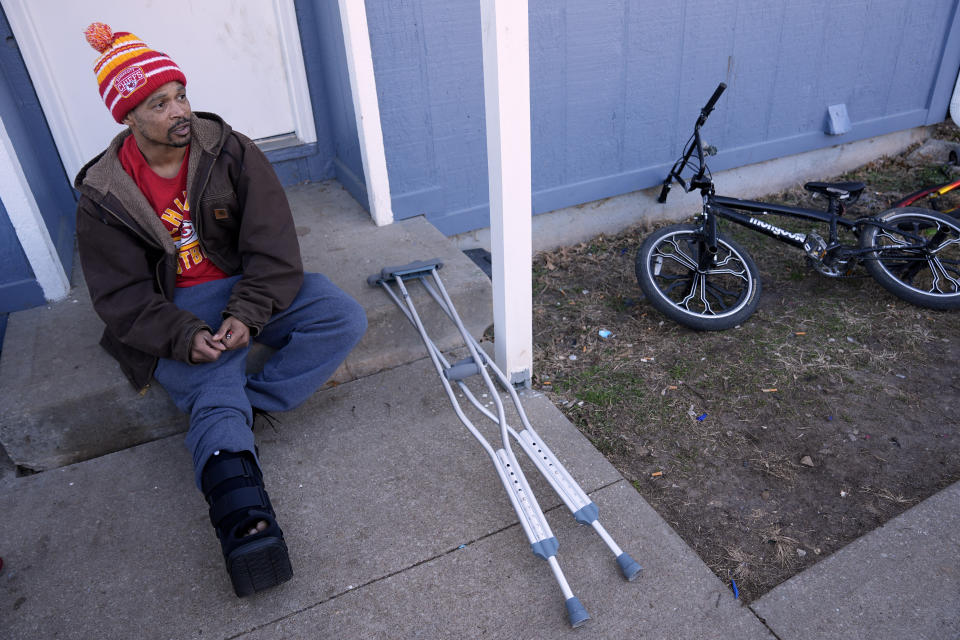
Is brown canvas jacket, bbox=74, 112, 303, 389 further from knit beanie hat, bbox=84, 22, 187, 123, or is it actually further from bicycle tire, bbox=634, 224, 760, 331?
bicycle tire, bbox=634, 224, 760, 331

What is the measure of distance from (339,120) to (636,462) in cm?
276

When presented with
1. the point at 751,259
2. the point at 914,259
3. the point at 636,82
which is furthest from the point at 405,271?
the point at 914,259

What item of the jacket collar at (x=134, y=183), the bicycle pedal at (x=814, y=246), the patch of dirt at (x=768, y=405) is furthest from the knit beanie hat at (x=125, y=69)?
the bicycle pedal at (x=814, y=246)

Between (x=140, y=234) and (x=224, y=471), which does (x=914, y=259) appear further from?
(x=140, y=234)

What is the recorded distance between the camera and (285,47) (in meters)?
4.02

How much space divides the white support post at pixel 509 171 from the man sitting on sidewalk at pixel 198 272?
2.16 ft

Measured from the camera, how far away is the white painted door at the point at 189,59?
3479 millimetres

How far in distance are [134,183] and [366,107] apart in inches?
58.6

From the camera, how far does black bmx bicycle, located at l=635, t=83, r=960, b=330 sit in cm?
360

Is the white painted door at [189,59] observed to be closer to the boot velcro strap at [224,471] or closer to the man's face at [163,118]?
the man's face at [163,118]

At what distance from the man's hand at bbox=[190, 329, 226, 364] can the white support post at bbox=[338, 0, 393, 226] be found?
164cm

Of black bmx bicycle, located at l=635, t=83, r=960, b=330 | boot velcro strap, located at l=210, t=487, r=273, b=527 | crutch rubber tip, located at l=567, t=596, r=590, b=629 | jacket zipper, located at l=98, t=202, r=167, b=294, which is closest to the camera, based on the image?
crutch rubber tip, located at l=567, t=596, r=590, b=629

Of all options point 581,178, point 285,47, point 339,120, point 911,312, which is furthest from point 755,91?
point 285,47

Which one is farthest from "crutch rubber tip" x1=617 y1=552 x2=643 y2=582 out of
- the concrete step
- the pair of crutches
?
the concrete step
